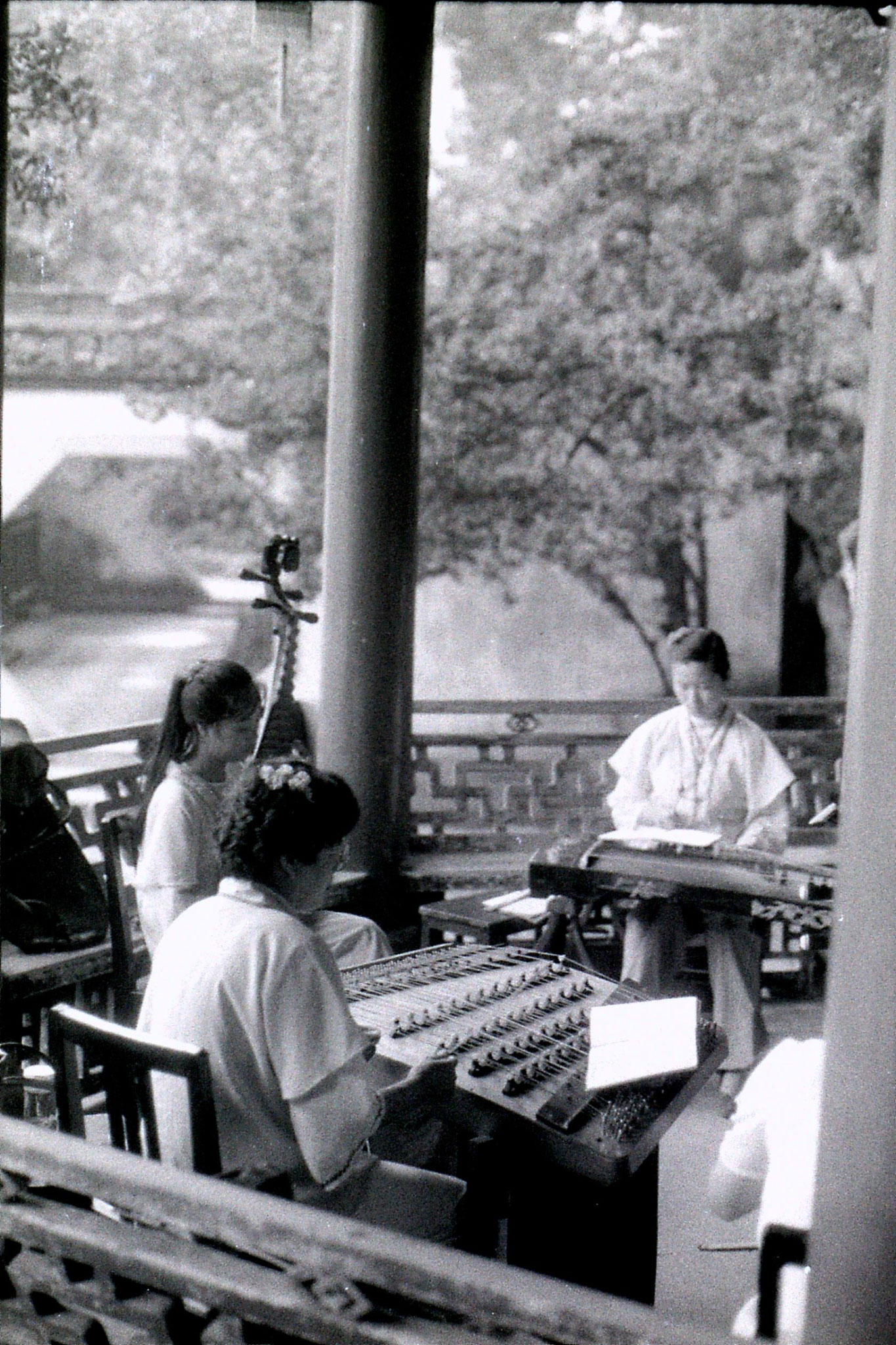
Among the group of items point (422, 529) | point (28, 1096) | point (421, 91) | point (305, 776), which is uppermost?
point (421, 91)

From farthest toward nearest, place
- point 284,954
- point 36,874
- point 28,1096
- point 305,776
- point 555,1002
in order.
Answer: point 36,874 → point 28,1096 → point 555,1002 → point 305,776 → point 284,954

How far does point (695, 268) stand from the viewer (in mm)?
10820

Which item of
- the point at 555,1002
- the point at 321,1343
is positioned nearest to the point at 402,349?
the point at 555,1002

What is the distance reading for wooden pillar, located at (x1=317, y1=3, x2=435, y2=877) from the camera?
6.32 metres

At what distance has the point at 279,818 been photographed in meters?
2.95

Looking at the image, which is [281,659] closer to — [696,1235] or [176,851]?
[176,851]

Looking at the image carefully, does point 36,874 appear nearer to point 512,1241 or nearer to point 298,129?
point 512,1241

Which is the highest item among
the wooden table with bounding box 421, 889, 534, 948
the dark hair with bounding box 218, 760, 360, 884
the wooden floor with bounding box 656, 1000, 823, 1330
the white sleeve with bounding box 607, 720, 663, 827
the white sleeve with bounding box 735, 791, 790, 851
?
the dark hair with bounding box 218, 760, 360, 884

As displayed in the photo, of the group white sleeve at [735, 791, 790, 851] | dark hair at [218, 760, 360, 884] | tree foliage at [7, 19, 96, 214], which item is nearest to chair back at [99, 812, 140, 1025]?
dark hair at [218, 760, 360, 884]

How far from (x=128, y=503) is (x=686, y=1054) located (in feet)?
31.6

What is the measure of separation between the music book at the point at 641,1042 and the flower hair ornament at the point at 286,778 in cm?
89

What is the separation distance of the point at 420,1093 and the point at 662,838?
100 inches

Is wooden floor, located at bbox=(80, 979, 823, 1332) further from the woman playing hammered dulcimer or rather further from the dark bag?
the dark bag

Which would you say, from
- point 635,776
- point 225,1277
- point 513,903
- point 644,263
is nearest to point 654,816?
point 635,776
